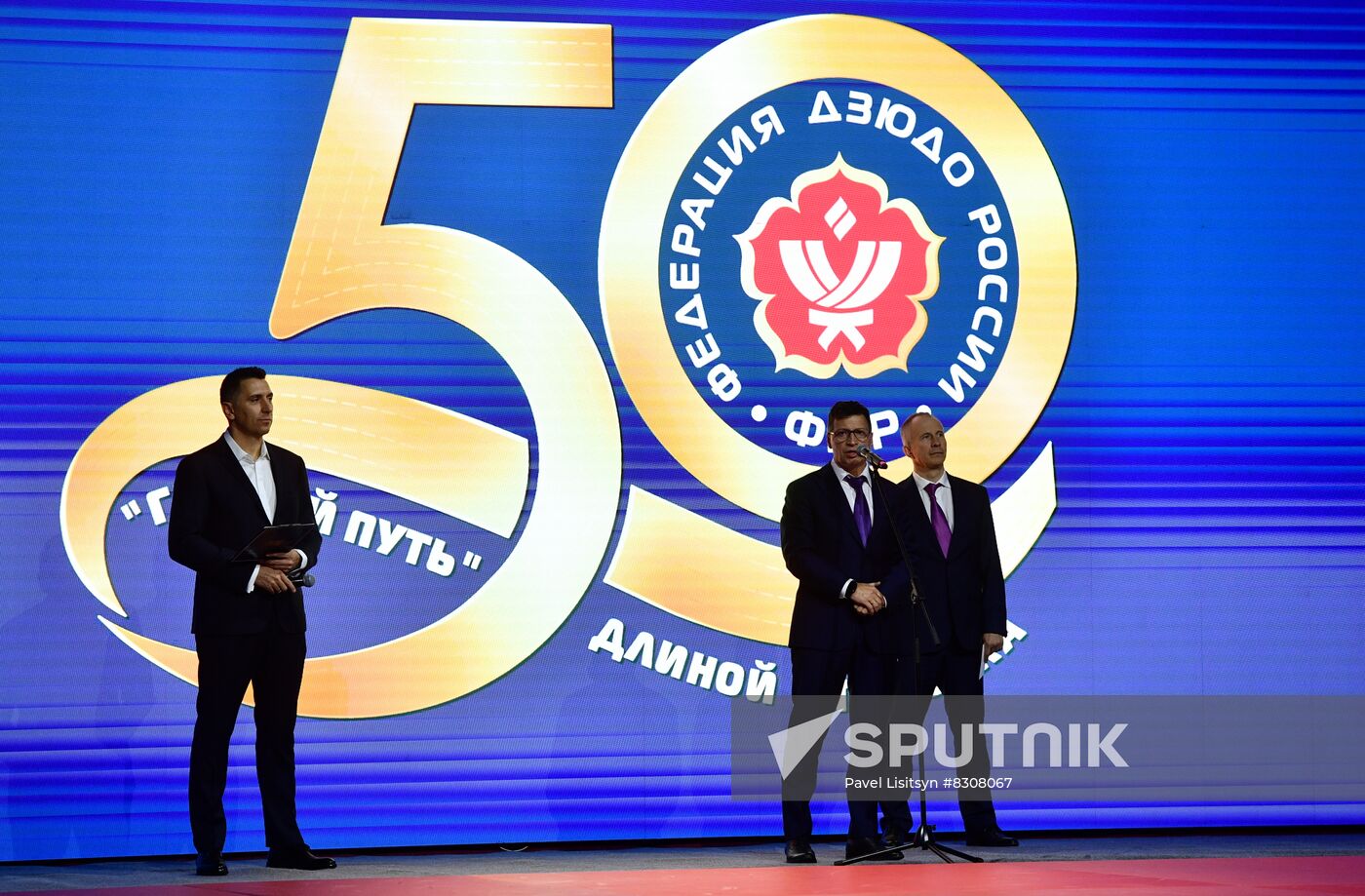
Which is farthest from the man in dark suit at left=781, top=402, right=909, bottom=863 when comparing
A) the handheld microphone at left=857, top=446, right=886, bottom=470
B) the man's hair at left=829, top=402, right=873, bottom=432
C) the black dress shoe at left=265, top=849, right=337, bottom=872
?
the black dress shoe at left=265, top=849, right=337, bottom=872

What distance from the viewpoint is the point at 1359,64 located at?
674 cm

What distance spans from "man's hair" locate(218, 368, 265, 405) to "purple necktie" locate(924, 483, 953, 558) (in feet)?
7.44

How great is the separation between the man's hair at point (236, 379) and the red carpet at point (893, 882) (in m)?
1.44

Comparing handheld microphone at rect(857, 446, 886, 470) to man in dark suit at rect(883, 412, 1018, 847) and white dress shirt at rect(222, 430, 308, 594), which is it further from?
white dress shirt at rect(222, 430, 308, 594)

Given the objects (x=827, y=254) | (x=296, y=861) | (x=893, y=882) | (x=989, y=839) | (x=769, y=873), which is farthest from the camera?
(x=827, y=254)

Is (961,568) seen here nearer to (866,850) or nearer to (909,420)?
(909,420)

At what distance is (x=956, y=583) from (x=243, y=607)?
2353mm

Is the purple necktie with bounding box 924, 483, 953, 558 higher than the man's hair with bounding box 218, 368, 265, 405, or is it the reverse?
the man's hair with bounding box 218, 368, 265, 405

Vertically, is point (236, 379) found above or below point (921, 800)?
above

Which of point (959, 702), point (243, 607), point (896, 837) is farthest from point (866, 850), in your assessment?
point (243, 607)

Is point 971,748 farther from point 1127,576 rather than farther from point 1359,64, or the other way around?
point 1359,64

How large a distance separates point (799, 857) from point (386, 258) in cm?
245

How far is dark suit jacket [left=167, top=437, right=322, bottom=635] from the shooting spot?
5301 mm

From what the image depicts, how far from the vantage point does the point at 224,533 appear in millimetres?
5391
